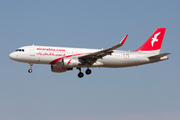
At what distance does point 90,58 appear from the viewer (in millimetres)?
52781

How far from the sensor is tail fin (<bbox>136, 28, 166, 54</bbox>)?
192ft

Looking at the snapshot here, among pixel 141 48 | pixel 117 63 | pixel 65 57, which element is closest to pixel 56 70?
pixel 65 57

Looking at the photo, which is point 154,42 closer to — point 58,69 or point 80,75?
point 80,75

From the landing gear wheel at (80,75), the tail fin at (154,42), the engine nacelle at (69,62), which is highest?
the tail fin at (154,42)

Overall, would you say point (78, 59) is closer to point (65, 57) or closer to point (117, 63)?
point (65, 57)

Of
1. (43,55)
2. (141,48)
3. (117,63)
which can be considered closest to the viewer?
(43,55)

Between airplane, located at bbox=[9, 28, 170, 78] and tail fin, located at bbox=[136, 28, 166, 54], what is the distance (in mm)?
181

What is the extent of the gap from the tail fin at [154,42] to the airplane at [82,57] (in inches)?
7.1

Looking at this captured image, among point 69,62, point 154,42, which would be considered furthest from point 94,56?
point 154,42

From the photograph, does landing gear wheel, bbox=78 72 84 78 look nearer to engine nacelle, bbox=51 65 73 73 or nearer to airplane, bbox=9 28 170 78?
airplane, bbox=9 28 170 78

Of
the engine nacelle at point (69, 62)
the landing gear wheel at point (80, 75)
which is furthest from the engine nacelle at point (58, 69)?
the engine nacelle at point (69, 62)

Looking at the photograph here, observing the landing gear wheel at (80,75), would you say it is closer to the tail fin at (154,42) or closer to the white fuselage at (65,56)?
the white fuselage at (65,56)

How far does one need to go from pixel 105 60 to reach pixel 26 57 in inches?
453

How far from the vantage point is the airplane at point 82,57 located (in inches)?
2025
